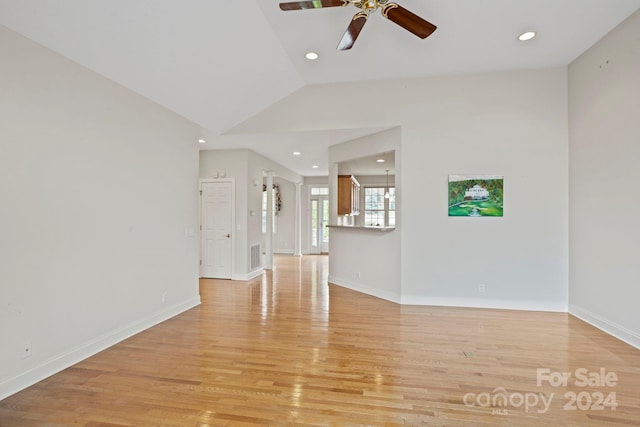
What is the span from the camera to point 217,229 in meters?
6.49

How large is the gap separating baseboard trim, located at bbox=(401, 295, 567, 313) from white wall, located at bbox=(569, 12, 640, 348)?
0.23 m

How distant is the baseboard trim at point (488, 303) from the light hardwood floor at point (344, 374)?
0.57ft

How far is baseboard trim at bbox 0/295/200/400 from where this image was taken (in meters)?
2.38

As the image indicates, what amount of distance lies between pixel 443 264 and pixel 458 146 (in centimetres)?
170

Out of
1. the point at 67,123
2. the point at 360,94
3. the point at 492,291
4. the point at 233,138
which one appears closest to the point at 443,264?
the point at 492,291

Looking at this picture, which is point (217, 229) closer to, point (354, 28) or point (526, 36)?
point (354, 28)

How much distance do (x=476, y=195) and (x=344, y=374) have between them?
3.19 meters

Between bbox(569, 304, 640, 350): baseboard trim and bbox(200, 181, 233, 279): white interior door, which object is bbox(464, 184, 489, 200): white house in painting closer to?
bbox(569, 304, 640, 350): baseboard trim

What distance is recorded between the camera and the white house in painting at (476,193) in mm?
4523

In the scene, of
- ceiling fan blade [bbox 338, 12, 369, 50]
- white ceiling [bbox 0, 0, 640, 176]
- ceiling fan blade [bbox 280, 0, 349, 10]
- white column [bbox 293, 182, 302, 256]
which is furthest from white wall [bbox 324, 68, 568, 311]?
white column [bbox 293, 182, 302, 256]

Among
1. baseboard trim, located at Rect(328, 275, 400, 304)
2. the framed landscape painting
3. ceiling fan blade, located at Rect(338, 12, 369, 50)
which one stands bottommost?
baseboard trim, located at Rect(328, 275, 400, 304)

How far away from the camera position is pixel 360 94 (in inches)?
193

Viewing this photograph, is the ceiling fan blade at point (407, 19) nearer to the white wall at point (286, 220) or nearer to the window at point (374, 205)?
the window at point (374, 205)

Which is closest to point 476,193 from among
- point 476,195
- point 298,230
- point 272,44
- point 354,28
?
point 476,195
